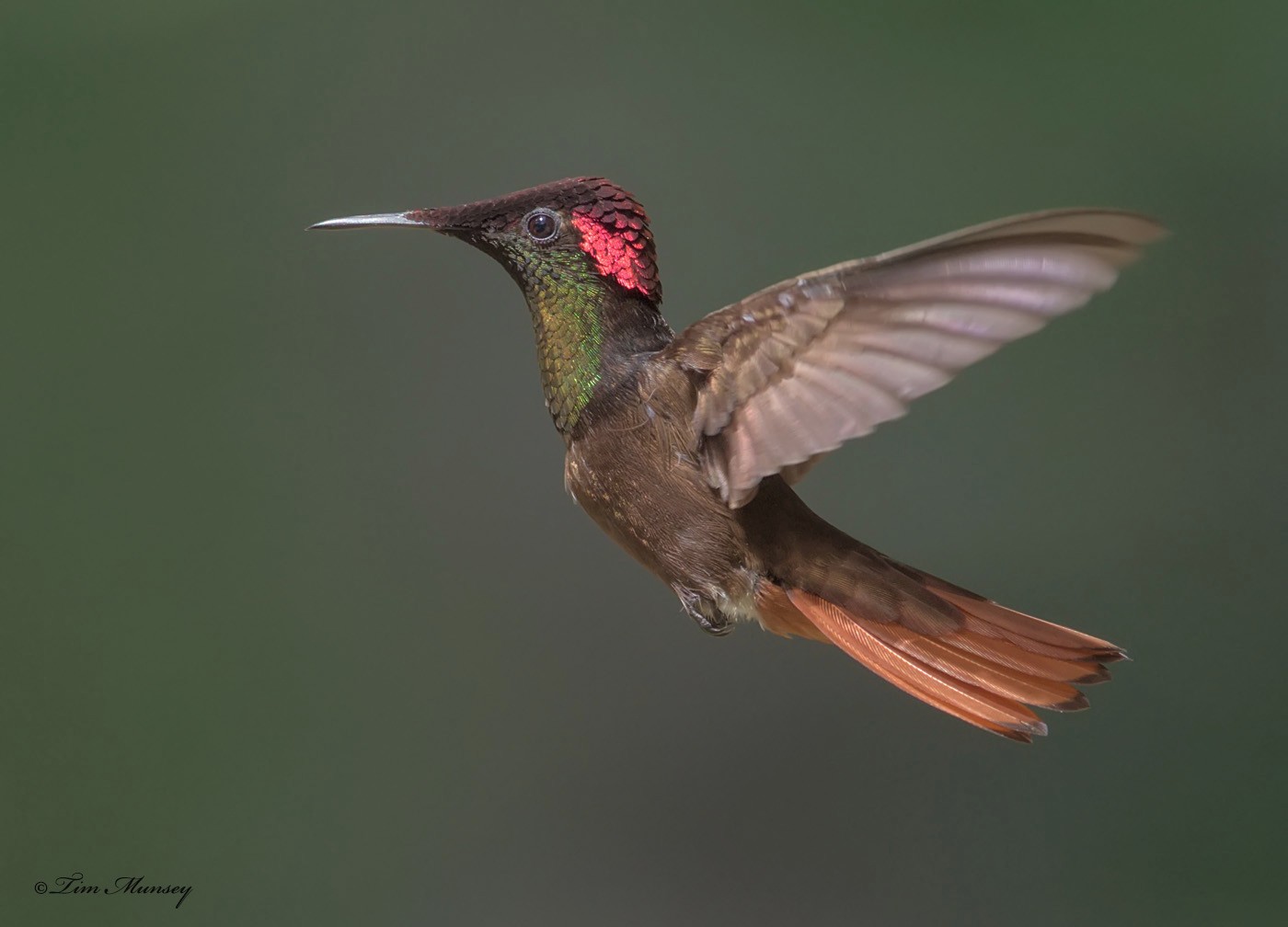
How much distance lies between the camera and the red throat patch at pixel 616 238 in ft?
2.82

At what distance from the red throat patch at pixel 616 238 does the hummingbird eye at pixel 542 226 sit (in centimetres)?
1

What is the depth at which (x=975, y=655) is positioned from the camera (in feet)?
2.83

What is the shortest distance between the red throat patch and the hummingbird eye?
0.01 metres

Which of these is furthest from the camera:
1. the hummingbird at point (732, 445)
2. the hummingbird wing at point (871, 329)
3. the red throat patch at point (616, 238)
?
the red throat patch at point (616, 238)

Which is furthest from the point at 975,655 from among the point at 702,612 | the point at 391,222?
the point at 391,222

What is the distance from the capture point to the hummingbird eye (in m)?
0.86

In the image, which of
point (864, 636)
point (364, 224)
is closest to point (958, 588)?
point (864, 636)

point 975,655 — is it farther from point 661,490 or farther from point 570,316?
point 570,316

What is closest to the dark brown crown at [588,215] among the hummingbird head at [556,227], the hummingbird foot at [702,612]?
the hummingbird head at [556,227]

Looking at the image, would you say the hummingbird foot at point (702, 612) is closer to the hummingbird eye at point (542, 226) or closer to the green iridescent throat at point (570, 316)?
the green iridescent throat at point (570, 316)

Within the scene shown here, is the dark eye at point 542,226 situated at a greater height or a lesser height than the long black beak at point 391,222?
lesser

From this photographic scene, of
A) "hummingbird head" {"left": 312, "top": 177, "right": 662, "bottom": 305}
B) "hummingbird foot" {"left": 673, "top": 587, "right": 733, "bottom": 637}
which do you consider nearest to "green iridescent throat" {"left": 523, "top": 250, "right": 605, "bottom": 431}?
"hummingbird head" {"left": 312, "top": 177, "right": 662, "bottom": 305}

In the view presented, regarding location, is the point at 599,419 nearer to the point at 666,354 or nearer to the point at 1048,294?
the point at 666,354

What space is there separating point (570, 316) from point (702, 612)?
0.75 feet
